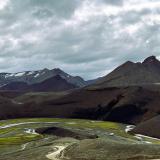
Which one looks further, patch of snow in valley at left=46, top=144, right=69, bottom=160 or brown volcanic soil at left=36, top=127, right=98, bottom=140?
brown volcanic soil at left=36, top=127, right=98, bottom=140

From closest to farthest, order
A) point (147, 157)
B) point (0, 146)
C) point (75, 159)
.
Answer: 1. point (147, 157)
2. point (75, 159)
3. point (0, 146)

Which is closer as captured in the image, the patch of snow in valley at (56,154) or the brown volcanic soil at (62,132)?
the patch of snow in valley at (56,154)

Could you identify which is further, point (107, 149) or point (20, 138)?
point (20, 138)

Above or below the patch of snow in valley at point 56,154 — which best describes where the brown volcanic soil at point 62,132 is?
above

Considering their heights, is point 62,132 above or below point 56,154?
above

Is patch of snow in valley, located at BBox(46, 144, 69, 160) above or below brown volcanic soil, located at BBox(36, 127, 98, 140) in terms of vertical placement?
below

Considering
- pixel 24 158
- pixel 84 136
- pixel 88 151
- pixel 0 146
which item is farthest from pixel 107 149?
pixel 84 136

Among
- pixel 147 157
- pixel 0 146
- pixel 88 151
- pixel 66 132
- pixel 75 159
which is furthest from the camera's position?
pixel 66 132

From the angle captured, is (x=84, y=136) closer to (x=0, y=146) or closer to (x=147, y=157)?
(x=0, y=146)

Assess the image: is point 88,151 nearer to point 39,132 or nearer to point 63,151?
point 63,151

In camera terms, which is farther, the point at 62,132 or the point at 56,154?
the point at 62,132
